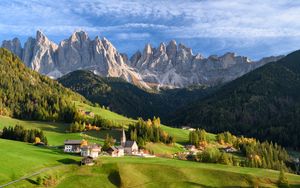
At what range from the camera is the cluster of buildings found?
133m

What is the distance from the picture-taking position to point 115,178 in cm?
11288

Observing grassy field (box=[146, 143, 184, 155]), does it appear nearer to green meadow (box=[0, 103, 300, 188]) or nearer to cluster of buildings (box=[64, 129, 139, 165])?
cluster of buildings (box=[64, 129, 139, 165])

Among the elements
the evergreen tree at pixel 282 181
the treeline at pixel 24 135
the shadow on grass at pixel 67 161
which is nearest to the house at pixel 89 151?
the shadow on grass at pixel 67 161

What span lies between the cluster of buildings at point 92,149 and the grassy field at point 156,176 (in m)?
7.42

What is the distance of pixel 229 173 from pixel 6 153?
6027 centimetres

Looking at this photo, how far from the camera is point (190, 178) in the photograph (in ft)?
376

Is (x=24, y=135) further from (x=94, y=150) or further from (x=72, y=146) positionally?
(x=94, y=150)

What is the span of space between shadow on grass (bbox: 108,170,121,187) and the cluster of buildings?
9.20 m

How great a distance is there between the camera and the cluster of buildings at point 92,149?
133m

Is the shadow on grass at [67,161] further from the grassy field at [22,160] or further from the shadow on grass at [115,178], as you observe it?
the shadow on grass at [115,178]

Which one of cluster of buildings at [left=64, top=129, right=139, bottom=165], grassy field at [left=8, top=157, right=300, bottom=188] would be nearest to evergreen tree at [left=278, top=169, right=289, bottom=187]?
grassy field at [left=8, top=157, right=300, bottom=188]

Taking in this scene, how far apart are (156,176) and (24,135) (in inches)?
2922

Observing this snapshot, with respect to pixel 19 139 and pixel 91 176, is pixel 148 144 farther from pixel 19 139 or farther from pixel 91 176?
pixel 91 176

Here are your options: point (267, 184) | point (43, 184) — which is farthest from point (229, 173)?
point (43, 184)
